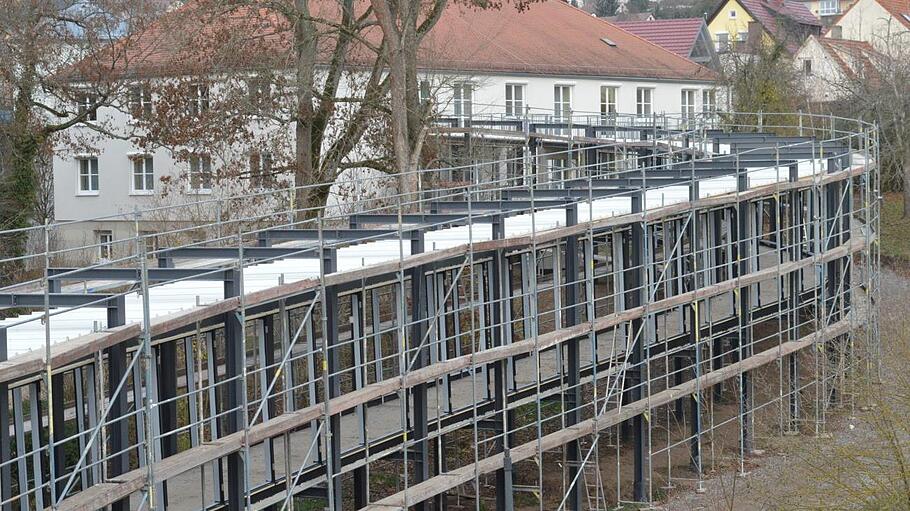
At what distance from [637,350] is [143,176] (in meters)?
24.5

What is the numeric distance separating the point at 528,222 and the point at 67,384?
6729 millimetres

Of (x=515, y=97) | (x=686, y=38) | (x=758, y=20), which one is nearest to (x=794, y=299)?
(x=515, y=97)

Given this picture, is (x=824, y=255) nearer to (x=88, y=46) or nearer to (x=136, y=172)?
(x=88, y=46)

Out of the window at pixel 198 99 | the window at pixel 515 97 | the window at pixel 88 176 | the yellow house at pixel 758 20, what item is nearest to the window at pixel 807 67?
the yellow house at pixel 758 20

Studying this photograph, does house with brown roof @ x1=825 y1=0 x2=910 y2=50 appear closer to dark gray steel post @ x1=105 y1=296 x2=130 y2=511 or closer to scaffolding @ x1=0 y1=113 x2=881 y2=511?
scaffolding @ x1=0 y1=113 x2=881 y2=511

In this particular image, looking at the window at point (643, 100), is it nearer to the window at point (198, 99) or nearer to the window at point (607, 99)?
the window at point (607, 99)

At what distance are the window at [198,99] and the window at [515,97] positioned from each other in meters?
13.5

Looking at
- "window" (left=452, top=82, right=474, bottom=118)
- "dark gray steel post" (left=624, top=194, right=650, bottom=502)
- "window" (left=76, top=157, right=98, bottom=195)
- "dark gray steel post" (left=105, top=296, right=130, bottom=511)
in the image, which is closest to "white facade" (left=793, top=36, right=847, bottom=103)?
"window" (left=452, top=82, right=474, bottom=118)

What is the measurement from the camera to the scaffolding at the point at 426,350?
46.6 feet

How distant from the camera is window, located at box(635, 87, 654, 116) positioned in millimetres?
51719

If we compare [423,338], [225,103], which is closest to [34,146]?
[225,103]

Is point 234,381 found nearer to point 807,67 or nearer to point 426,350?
point 426,350

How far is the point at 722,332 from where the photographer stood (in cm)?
2631

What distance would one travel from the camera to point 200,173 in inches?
1307
